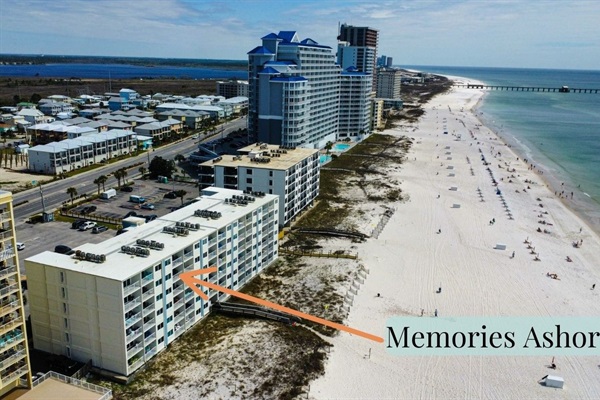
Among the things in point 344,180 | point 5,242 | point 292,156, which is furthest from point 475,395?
point 344,180

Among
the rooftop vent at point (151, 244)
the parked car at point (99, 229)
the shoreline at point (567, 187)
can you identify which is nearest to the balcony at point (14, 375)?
the rooftop vent at point (151, 244)

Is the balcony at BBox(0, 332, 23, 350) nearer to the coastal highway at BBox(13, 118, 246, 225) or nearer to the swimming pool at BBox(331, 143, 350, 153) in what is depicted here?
the coastal highway at BBox(13, 118, 246, 225)

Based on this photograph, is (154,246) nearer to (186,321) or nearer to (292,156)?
(186,321)

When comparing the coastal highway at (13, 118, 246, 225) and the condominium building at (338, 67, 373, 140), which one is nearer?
the coastal highway at (13, 118, 246, 225)

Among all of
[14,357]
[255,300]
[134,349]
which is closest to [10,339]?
[14,357]

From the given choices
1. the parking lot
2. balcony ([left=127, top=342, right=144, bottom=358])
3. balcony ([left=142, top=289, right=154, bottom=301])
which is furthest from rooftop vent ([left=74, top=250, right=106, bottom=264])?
the parking lot

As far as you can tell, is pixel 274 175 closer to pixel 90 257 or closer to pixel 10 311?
pixel 90 257
